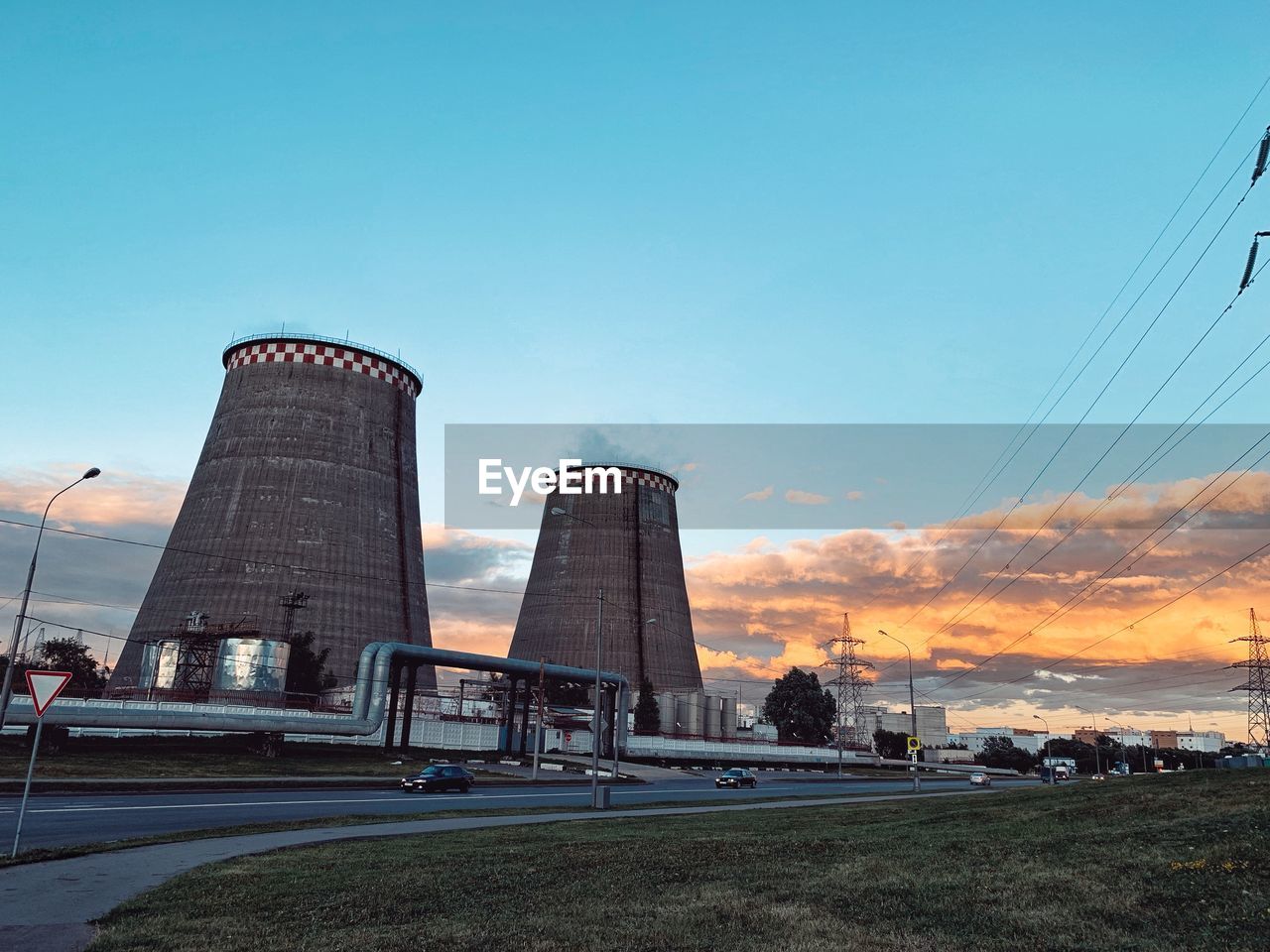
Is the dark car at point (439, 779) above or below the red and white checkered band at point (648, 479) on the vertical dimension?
below

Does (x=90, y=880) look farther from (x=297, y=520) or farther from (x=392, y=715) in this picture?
(x=297, y=520)

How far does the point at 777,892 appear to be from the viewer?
9.57 m

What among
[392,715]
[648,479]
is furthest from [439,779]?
[648,479]

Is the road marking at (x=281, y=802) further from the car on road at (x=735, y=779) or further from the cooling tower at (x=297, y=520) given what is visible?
the cooling tower at (x=297, y=520)

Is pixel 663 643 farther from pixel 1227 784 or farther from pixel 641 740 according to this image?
pixel 1227 784

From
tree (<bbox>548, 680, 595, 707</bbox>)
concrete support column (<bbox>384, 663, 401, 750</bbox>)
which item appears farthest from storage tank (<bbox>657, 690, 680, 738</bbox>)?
concrete support column (<bbox>384, 663, 401, 750</bbox>)

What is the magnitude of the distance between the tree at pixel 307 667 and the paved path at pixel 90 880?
126 ft

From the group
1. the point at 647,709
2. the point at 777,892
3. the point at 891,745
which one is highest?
the point at 647,709

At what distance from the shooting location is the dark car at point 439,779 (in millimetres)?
31625

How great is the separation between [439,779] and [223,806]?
32.1 ft

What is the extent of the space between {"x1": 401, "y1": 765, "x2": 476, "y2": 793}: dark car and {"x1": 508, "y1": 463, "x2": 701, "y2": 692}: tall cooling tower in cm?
4040

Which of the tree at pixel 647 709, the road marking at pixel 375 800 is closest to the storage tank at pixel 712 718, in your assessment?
the tree at pixel 647 709

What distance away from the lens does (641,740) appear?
69812 mm

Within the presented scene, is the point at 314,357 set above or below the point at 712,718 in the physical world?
above
